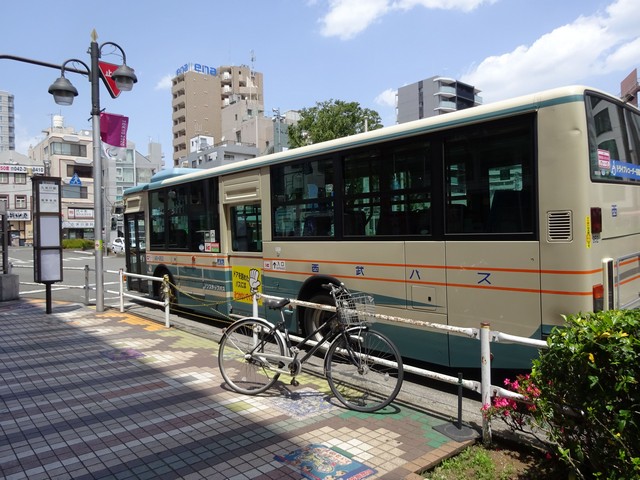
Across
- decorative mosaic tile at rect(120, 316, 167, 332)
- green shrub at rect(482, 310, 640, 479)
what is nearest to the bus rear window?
green shrub at rect(482, 310, 640, 479)

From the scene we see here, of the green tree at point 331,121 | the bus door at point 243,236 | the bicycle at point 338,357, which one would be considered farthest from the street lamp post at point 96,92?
the green tree at point 331,121

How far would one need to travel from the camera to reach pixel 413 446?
3.93 meters

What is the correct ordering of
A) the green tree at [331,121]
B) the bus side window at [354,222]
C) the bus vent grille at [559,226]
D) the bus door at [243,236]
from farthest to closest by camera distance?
1. the green tree at [331,121]
2. the bus door at [243,236]
3. the bus side window at [354,222]
4. the bus vent grille at [559,226]

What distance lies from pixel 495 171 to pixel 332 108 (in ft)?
87.4

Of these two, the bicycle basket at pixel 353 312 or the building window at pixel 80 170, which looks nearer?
the bicycle basket at pixel 353 312

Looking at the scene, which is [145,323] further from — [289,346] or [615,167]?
[615,167]

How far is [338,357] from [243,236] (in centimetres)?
428

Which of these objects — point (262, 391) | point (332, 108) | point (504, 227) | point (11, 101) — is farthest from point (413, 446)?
point (11, 101)

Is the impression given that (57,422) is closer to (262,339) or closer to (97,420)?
(97,420)

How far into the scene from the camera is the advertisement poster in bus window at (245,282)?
8180mm

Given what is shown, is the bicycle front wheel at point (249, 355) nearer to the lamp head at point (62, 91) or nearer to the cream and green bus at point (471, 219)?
the cream and green bus at point (471, 219)

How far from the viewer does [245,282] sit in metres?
8.49

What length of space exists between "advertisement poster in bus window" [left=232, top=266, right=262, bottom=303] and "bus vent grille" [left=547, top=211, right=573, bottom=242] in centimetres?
495

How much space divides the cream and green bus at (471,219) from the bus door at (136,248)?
5.72 m
